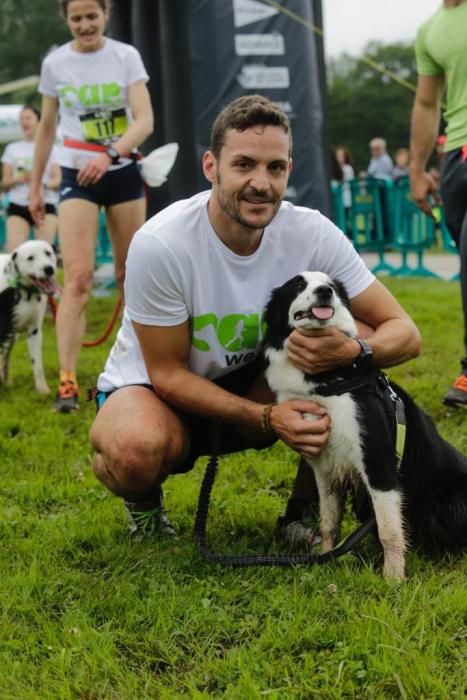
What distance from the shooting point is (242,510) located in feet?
11.0

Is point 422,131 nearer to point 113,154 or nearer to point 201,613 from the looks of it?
point 113,154

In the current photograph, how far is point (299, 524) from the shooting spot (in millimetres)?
3068

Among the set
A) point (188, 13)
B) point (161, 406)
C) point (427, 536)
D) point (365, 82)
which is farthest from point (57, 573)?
point (365, 82)

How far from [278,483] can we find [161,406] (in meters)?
1.00

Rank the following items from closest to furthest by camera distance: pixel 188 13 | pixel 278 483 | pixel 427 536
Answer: pixel 427 536
pixel 278 483
pixel 188 13

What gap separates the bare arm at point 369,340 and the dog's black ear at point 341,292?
103 millimetres

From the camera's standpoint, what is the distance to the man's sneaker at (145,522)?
3045 millimetres

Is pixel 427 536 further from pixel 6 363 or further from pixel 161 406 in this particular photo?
pixel 6 363

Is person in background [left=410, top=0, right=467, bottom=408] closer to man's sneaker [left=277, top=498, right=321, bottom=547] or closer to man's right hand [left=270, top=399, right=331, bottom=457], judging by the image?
man's sneaker [left=277, top=498, right=321, bottom=547]

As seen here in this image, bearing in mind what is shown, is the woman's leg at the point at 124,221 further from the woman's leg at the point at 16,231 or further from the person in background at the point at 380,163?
the person in background at the point at 380,163

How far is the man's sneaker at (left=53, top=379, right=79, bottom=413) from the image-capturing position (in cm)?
505

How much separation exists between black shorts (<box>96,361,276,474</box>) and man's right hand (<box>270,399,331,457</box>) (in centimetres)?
40

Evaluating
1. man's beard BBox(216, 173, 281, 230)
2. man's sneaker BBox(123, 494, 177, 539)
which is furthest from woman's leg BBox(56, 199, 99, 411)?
man's beard BBox(216, 173, 281, 230)

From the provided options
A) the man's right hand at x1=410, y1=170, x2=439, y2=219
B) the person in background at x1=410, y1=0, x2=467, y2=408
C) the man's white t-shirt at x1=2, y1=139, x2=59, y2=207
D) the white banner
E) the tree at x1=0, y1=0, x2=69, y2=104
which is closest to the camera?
the person in background at x1=410, y1=0, x2=467, y2=408
